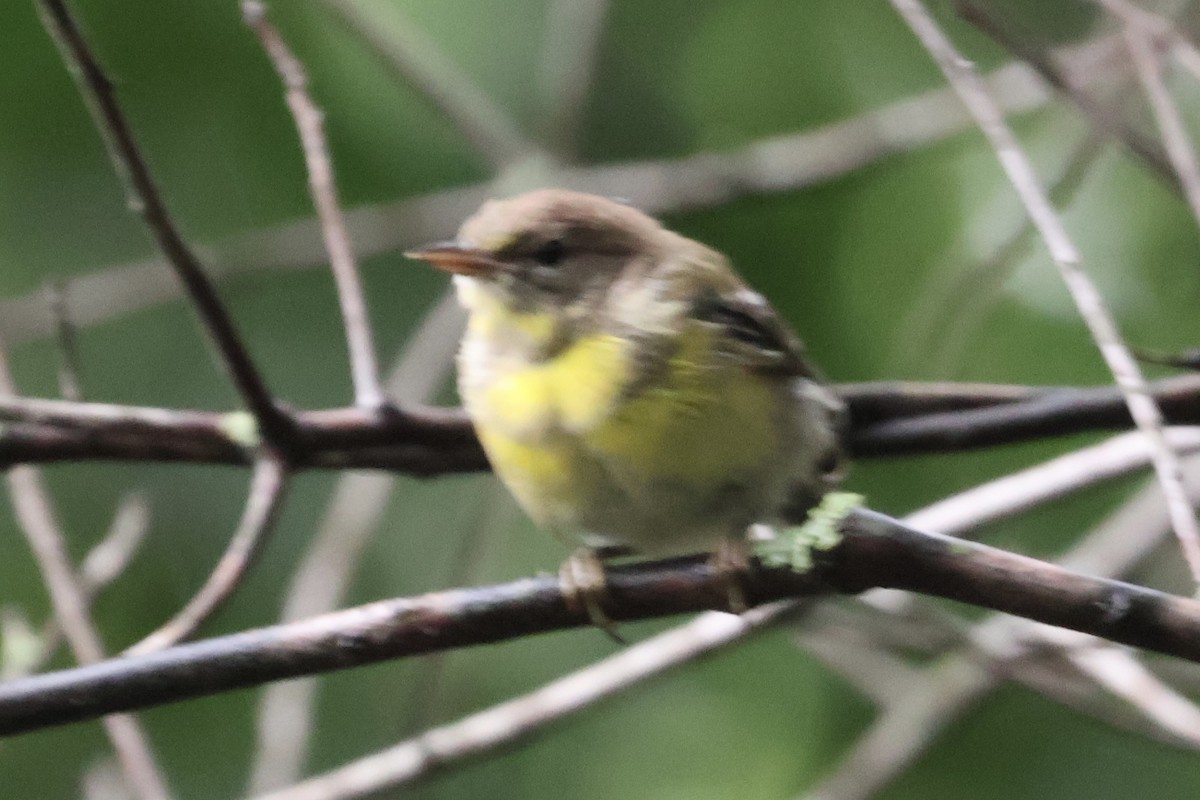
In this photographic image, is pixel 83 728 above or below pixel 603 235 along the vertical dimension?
below

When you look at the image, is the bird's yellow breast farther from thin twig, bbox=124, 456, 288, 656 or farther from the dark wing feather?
thin twig, bbox=124, 456, 288, 656

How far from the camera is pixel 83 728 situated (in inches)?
127

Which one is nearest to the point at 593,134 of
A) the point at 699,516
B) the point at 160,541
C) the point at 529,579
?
the point at 160,541

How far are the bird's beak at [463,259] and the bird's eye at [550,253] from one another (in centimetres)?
5

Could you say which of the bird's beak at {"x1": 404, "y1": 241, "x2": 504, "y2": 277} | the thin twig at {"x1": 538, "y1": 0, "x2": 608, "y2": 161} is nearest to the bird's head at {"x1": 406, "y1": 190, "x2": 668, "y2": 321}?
the bird's beak at {"x1": 404, "y1": 241, "x2": 504, "y2": 277}

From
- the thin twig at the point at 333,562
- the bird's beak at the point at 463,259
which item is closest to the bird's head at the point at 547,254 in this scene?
the bird's beak at the point at 463,259

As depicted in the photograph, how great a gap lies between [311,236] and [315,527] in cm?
83

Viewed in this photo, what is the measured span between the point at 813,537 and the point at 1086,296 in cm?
31

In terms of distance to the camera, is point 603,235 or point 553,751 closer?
point 603,235

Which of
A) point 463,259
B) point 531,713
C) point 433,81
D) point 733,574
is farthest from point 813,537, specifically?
point 433,81

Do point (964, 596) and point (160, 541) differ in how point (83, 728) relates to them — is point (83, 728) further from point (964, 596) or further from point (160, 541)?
point (964, 596)

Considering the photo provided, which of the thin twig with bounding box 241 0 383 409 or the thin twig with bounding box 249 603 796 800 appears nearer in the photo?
the thin twig with bounding box 241 0 383 409

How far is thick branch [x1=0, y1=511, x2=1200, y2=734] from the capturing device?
1098 mm

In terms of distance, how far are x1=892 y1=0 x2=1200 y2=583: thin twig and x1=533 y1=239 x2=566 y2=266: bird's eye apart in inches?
23.6
